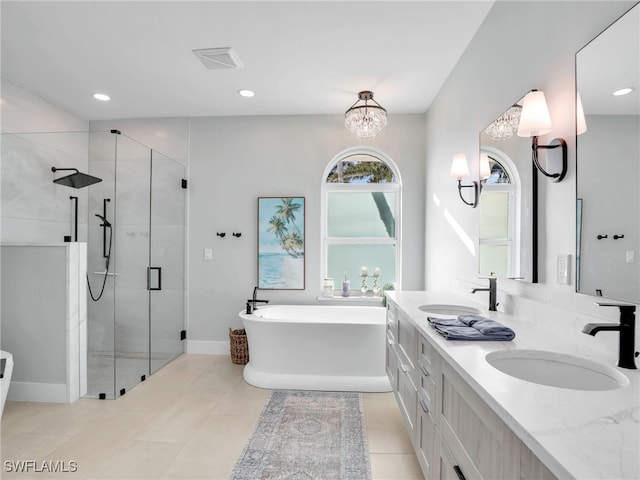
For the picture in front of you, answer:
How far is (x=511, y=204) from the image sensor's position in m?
1.90

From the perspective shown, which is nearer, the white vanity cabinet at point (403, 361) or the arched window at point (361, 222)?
the white vanity cabinet at point (403, 361)

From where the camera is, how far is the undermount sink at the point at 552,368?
3.51ft

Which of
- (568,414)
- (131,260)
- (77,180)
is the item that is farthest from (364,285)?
(568,414)

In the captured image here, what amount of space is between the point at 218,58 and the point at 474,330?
2.48 m

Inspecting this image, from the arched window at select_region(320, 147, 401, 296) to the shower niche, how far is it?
5.52ft

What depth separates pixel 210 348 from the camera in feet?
12.7

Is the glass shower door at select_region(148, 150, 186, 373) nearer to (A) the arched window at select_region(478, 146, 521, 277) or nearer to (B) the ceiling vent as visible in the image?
(B) the ceiling vent

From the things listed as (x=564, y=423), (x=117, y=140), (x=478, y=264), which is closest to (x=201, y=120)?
(x=117, y=140)

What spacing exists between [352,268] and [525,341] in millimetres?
2716

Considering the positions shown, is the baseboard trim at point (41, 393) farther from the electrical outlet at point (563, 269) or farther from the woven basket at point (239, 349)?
the electrical outlet at point (563, 269)

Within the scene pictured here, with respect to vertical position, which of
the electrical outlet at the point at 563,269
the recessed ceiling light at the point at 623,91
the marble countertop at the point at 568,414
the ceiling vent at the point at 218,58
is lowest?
the marble countertop at the point at 568,414

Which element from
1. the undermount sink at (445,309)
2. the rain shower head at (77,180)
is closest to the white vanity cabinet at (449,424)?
the undermount sink at (445,309)

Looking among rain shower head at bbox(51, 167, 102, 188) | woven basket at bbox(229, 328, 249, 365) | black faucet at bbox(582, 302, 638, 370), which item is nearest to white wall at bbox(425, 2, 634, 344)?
black faucet at bbox(582, 302, 638, 370)

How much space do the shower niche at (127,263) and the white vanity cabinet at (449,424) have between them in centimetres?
229
